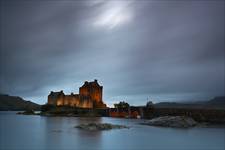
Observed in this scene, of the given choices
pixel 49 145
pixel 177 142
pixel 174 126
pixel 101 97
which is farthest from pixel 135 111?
pixel 49 145

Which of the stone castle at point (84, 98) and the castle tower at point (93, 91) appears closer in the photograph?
the stone castle at point (84, 98)

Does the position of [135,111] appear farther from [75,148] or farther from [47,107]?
[75,148]

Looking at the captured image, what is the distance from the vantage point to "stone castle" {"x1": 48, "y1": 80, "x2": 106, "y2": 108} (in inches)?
5840

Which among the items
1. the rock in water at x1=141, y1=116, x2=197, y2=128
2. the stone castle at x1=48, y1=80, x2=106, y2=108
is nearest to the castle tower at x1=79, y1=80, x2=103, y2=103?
the stone castle at x1=48, y1=80, x2=106, y2=108

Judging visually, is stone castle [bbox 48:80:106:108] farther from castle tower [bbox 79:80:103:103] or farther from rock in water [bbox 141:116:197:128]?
rock in water [bbox 141:116:197:128]

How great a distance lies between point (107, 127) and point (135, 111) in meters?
89.3

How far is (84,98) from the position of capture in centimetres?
14888

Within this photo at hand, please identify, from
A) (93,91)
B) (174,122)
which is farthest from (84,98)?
(174,122)

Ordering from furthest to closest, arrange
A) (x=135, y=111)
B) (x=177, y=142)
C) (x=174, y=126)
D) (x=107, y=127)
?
(x=135, y=111), (x=174, y=126), (x=107, y=127), (x=177, y=142)

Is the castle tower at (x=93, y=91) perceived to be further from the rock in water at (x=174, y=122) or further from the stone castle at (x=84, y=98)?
the rock in water at (x=174, y=122)

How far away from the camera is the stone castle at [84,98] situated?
148325 millimetres

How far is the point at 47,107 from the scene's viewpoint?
150 meters

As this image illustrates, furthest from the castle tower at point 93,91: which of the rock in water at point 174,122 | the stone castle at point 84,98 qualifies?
the rock in water at point 174,122

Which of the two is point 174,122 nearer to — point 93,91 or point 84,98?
point 84,98
